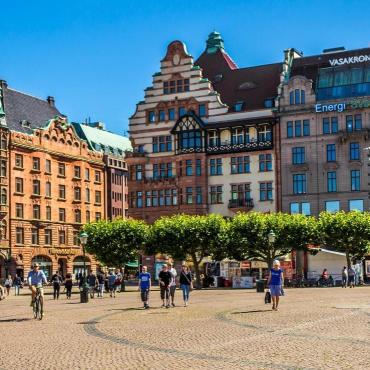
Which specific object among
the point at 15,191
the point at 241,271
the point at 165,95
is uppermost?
the point at 165,95

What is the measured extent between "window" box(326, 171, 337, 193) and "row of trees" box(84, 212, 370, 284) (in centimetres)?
1142

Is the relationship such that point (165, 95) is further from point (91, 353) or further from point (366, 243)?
point (91, 353)

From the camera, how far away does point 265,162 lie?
81875mm

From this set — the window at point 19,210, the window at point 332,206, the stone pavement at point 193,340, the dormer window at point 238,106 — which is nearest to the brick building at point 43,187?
the window at point 19,210

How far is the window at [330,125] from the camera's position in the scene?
3118 inches

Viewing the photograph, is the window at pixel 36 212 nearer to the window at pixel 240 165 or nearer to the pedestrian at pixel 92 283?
the window at pixel 240 165

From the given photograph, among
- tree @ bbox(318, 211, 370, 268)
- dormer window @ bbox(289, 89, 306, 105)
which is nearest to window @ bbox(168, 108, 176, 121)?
dormer window @ bbox(289, 89, 306, 105)

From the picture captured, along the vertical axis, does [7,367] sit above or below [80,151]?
below

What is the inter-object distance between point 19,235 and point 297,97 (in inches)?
1364

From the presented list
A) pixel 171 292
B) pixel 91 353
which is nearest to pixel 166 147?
pixel 171 292

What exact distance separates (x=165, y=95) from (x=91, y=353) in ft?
228

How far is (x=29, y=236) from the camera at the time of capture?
301ft

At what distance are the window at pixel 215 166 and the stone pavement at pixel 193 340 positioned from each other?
5279 cm

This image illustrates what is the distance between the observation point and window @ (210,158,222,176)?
275ft
